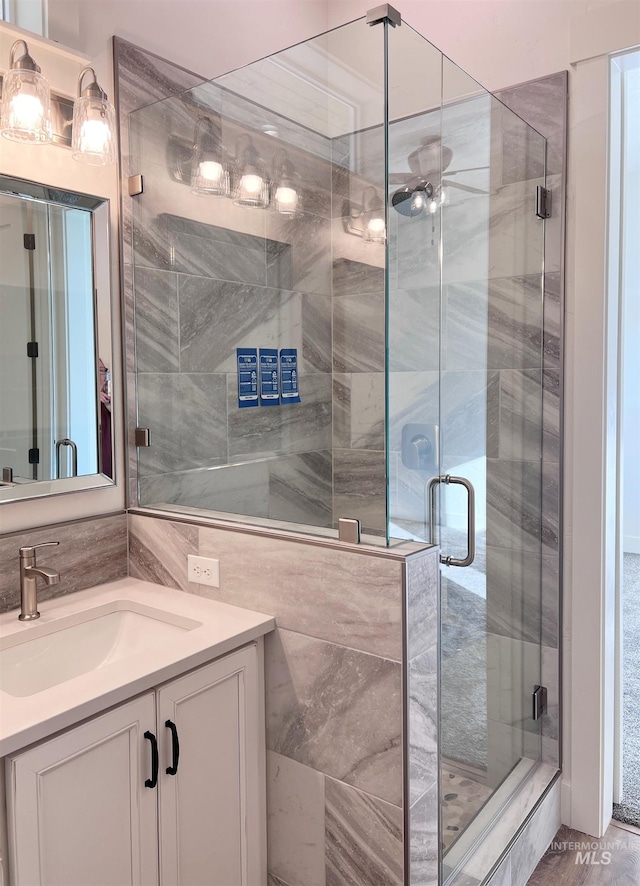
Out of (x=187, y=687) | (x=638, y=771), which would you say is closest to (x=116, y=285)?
(x=187, y=687)

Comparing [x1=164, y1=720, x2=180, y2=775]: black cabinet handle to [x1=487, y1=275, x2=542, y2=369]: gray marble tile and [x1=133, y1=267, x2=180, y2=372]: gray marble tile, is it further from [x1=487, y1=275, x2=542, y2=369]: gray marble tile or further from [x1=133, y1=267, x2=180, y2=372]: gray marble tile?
[x1=487, y1=275, x2=542, y2=369]: gray marble tile

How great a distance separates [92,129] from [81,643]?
1326 mm

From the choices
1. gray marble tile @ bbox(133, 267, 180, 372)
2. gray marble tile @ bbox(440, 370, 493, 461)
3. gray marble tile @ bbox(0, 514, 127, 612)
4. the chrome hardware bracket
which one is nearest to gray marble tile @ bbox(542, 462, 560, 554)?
gray marble tile @ bbox(440, 370, 493, 461)

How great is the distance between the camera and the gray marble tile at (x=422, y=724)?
1.43 metres

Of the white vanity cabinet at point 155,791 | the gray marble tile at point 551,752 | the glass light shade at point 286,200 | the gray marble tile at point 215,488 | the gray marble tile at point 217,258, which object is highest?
the glass light shade at point 286,200

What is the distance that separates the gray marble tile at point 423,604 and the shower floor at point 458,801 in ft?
1.16

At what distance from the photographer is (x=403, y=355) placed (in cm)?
150

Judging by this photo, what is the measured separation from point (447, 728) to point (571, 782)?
0.84m

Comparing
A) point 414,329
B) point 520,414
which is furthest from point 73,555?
point 520,414

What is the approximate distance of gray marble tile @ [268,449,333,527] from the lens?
1774mm

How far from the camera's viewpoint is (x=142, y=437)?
2.01 meters

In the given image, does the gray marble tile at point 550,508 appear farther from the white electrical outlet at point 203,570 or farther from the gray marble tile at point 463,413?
the white electrical outlet at point 203,570

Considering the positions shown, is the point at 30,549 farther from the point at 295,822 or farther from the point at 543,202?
the point at 543,202

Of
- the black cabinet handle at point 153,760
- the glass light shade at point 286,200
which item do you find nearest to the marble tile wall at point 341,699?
the black cabinet handle at point 153,760
